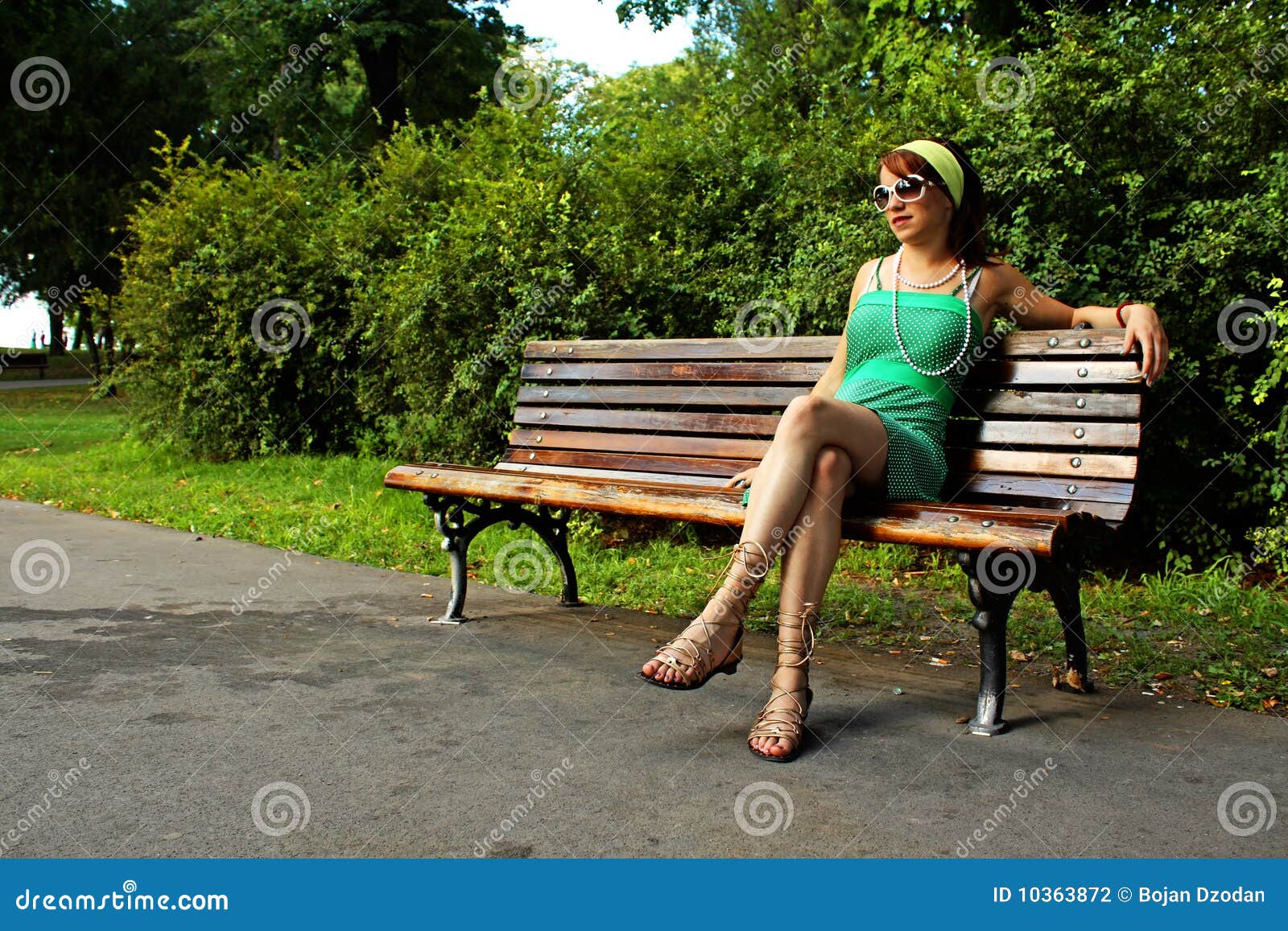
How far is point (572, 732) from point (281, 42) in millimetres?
19217

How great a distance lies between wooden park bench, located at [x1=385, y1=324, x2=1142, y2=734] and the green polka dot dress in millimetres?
158

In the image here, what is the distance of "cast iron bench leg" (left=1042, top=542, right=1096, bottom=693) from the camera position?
11.2 feet

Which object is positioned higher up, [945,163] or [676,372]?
[945,163]

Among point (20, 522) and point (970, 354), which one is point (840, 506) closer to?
point (970, 354)

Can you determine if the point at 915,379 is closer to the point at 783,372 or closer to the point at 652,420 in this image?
the point at 783,372

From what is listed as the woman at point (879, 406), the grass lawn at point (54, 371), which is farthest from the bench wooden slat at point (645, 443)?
the grass lawn at point (54, 371)

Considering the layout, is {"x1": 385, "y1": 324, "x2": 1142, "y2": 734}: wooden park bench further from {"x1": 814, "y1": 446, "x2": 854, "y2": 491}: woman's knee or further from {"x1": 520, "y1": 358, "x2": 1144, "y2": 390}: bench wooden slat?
{"x1": 814, "y1": 446, "x2": 854, "y2": 491}: woman's knee

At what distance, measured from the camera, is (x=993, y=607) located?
3.22 m

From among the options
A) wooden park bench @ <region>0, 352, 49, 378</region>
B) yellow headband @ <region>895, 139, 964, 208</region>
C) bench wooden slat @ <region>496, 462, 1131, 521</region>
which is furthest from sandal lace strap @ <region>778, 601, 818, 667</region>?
wooden park bench @ <region>0, 352, 49, 378</region>

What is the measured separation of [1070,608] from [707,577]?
7.50ft

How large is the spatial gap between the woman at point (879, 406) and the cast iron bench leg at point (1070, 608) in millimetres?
467

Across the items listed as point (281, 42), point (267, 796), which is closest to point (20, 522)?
point (267, 796)

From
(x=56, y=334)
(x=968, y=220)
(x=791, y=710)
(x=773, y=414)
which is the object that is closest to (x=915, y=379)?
(x=968, y=220)

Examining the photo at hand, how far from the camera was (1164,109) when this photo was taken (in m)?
5.39
